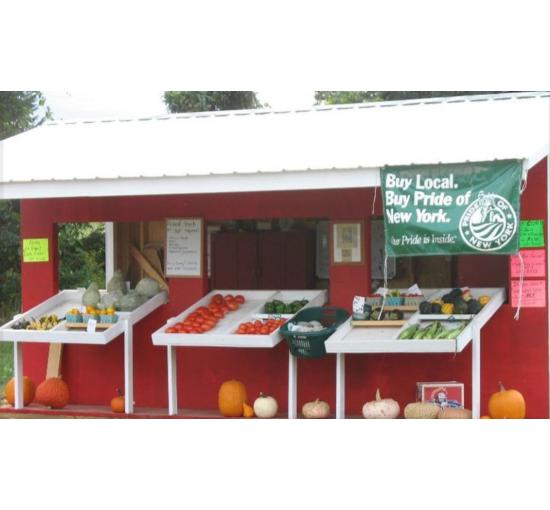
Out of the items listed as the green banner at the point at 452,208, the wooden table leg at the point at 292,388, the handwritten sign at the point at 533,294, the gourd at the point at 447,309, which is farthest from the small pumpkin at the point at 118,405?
the handwritten sign at the point at 533,294

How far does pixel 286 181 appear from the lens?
9156 mm

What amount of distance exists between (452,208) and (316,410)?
9.56 feet

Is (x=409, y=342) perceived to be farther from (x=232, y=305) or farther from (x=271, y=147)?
(x=271, y=147)

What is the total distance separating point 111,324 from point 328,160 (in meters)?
3.44

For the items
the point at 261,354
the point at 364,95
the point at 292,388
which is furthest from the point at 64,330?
the point at 364,95

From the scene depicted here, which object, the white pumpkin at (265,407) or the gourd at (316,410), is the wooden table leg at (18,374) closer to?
the white pumpkin at (265,407)

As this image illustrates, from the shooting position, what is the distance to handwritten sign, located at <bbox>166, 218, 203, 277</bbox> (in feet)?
37.3

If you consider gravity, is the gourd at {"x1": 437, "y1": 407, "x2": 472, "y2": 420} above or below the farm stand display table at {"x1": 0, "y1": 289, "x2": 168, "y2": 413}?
below

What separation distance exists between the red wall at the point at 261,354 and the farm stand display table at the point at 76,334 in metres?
0.42

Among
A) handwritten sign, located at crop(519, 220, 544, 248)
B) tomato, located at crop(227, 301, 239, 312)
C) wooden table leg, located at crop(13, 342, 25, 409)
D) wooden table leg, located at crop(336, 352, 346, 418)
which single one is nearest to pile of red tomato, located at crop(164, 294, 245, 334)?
tomato, located at crop(227, 301, 239, 312)

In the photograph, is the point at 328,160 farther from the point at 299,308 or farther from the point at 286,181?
the point at 299,308

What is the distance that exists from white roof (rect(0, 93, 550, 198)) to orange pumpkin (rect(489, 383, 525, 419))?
2620 millimetres

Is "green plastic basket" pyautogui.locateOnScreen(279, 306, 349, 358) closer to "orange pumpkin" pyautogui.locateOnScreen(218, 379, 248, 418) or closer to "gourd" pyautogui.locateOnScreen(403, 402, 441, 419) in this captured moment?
"orange pumpkin" pyautogui.locateOnScreen(218, 379, 248, 418)

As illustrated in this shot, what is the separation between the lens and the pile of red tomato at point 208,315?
33.8 feet
